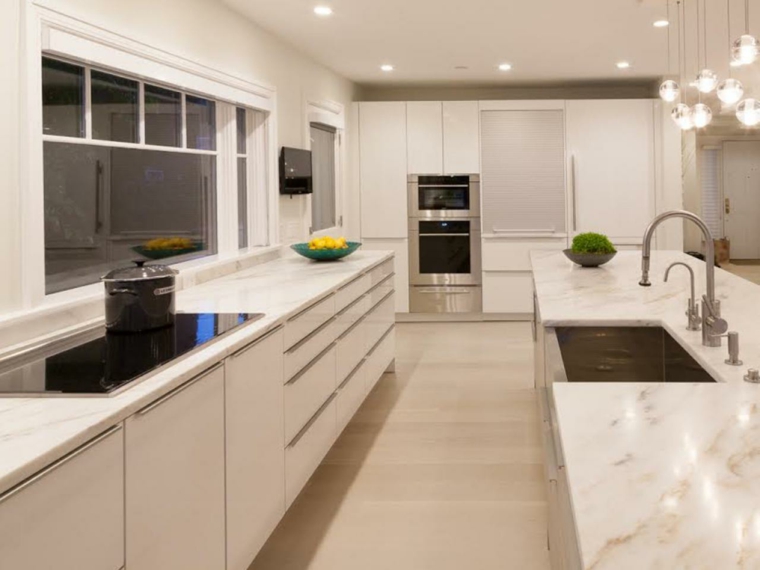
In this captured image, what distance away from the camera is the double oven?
290 inches

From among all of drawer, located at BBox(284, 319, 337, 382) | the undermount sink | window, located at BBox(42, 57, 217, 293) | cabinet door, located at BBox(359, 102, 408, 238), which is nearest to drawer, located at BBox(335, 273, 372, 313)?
drawer, located at BBox(284, 319, 337, 382)

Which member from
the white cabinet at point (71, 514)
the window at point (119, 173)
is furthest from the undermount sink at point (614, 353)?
the window at point (119, 173)

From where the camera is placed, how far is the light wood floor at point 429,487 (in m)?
2.70

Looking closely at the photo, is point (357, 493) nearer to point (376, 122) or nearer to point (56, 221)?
point (56, 221)

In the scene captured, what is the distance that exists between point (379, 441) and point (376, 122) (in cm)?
421

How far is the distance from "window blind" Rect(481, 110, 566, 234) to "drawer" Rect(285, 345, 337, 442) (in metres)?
4.22

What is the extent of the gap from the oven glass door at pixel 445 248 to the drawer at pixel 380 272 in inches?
88.1

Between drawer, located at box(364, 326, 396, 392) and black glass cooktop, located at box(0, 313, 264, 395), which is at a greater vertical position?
black glass cooktop, located at box(0, 313, 264, 395)

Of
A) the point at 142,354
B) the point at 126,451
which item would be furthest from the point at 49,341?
the point at 126,451

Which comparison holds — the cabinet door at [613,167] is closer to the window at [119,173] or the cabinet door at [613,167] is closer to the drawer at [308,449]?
the window at [119,173]

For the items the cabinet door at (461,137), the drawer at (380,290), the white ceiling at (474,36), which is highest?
the white ceiling at (474,36)

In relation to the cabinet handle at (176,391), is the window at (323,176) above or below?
above

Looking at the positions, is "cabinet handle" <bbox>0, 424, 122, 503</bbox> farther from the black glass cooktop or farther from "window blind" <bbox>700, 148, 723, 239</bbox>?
"window blind" <bbox>700, 148, 723, 239</bbox>

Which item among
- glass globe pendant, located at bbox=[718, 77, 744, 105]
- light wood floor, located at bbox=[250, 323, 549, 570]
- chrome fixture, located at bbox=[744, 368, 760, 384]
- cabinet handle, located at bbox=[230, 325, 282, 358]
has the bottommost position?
light wood floor, located at bbox=[250, 323, 549, 570]
